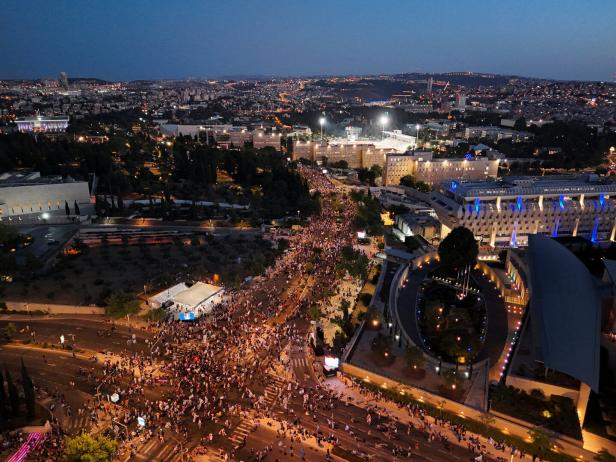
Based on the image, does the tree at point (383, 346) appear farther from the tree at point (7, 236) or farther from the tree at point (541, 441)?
the tree at point (7, 236)

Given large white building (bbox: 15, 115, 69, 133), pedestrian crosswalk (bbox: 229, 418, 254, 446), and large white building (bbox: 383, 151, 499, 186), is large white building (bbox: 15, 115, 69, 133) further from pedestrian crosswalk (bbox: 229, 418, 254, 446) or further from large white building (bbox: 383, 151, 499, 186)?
pedestrian crosswalk (bbox: 229, 418, 254, 446)

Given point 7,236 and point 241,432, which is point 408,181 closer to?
point 7,236

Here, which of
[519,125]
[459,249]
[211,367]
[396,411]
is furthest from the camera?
[519,125]

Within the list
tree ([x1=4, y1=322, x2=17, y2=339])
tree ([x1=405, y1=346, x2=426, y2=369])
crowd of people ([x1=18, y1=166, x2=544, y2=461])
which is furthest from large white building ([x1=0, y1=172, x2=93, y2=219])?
tree ([x1=405, y1=346, x2=426, y2=369])

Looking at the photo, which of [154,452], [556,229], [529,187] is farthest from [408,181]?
[154,452]

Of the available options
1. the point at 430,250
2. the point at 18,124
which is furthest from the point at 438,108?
the point at 430,250

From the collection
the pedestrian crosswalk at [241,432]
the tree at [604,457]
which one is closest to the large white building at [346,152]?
the pedestrian crosswalk at [241,432]
